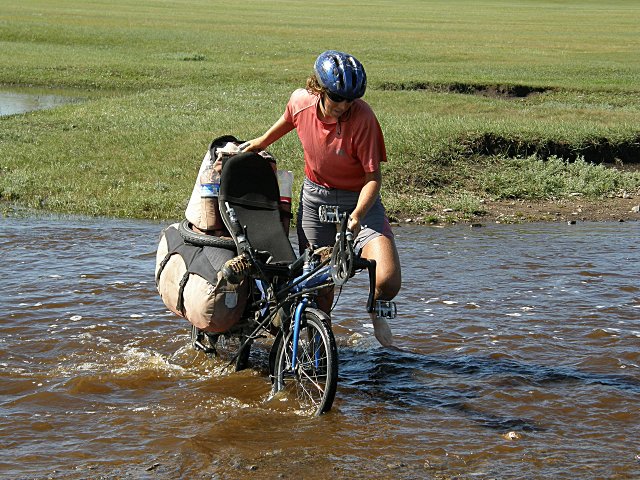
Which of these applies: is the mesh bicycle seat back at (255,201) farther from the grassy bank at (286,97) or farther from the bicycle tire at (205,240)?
the grassy bank at (286,97)

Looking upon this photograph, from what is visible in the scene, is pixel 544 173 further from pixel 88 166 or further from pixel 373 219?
pixel 373 219

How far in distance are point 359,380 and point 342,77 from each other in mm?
2221

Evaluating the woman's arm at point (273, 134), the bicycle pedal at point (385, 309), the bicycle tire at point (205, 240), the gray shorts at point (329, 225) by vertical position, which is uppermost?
the woman's arm at point (273, 134)

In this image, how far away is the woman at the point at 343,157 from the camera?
582cm

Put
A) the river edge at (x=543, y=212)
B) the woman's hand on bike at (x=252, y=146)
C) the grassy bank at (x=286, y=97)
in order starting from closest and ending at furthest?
the woman's hand on bike at (x=252, y=146)
the river edge at (x=543, y=212)
the grassy bank at (x=286, y=97)

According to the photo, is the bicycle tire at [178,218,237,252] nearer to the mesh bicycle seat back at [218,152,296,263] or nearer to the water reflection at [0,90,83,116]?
the mesh bicycle seat back at [218,152,296,263]

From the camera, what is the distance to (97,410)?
239 inches

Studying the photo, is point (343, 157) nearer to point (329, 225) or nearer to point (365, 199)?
point (365, 199)

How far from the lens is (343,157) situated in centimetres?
613

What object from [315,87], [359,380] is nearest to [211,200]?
[315,87]

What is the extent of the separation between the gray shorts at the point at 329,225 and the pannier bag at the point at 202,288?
547 millimetres

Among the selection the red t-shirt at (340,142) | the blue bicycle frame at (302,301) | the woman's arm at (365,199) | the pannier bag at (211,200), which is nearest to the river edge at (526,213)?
the pannier bag at (211,200)

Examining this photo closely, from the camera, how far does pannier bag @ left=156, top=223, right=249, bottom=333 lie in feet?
20.5

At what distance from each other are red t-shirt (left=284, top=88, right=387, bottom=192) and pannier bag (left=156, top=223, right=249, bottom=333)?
88cm
